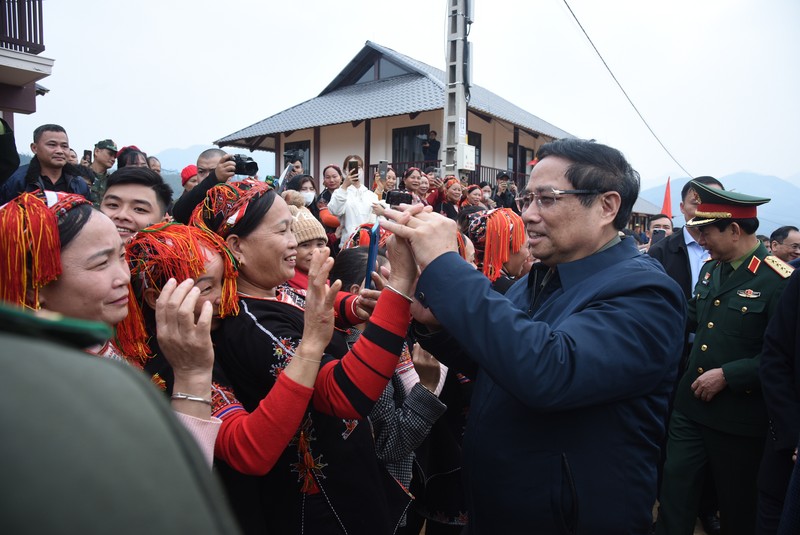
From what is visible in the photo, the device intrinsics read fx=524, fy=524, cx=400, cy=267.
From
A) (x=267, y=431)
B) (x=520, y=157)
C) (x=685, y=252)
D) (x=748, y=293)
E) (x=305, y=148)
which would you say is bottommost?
(x=267, y=431)

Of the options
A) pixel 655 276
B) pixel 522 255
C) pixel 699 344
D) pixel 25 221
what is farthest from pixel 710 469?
pixel 25 221

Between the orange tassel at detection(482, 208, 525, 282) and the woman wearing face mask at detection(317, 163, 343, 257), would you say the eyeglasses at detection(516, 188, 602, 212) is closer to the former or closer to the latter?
the orange tassel at detection(482, 208, 525, 282)

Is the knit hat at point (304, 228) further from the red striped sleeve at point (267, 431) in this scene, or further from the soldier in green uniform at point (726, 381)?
the soldier in green uniform at point (726, 381)

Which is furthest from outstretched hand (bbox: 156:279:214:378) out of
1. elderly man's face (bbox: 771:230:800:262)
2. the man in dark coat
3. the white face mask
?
elderly man's face (bbox: 771:230:800:262)

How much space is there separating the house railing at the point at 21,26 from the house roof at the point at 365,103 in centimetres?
952

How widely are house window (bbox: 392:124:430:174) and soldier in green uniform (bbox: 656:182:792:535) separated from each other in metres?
14.5

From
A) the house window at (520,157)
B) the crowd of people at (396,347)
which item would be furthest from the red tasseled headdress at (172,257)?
the house window at (520,157)

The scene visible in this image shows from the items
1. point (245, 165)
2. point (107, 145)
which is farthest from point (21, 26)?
point (245, 165)

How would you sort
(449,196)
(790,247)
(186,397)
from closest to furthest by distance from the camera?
(186,397) < (790,247) < (449,196)

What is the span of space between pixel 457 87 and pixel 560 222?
7306 millimetres

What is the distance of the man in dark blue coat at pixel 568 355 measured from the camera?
134 centimetres

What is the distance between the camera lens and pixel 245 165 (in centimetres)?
354

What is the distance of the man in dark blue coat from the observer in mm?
1342

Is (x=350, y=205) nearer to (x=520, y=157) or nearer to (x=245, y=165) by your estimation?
(x=245, y=165)
